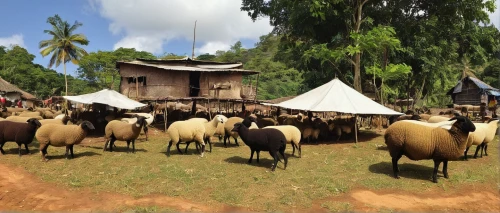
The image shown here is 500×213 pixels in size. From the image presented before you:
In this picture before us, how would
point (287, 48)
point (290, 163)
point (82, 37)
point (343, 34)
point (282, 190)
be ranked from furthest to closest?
point (82, 37)
point (287, 48)
point (343, 34)
point (290, 163)
point (282, 190)

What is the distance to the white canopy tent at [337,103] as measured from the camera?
50.3 ft

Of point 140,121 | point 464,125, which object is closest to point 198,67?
point 140,121

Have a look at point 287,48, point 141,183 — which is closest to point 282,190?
point 141,183

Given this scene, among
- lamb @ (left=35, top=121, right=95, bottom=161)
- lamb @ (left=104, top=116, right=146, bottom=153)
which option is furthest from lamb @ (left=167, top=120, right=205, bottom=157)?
lamb @ (left=35, top=121, right=95, bottom=161)

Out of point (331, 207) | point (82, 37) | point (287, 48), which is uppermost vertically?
point (82, 37)

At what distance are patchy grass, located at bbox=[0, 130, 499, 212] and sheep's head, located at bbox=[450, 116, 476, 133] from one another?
5.06 ft

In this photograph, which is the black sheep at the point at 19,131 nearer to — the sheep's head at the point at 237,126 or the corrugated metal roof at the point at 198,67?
the sheep's head at the point at 237,126

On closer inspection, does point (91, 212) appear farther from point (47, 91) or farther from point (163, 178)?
point (47, 91)

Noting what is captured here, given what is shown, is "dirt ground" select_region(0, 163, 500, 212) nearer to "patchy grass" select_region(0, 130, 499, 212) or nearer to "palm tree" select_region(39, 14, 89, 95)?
"patchy grass" select_region(0, 130, 499, 212)

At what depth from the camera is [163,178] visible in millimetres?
8594

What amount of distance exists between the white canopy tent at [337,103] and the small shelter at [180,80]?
8423 millimetres

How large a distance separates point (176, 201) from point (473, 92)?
128 ft

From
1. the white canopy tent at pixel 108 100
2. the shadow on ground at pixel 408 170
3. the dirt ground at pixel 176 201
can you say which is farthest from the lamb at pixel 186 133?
the white canopy tent at pixel 108 100

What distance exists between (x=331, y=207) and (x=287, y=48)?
22.4 meters
